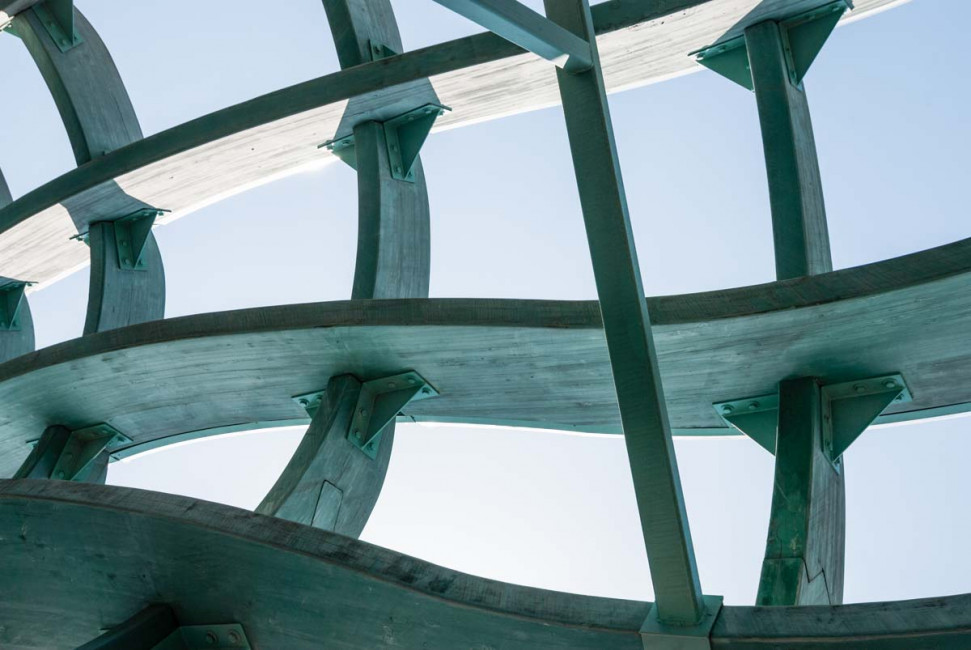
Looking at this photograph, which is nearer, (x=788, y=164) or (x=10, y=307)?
(x=788, y=164)

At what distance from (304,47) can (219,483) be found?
19.0 ft

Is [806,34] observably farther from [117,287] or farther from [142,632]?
[117,287]

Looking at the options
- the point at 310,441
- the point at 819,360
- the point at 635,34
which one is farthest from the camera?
the point at 635,34

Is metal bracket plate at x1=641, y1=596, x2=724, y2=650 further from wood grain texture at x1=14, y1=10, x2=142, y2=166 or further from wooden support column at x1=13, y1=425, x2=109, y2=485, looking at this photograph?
wood grain texture at x1=14, y1=10, x2=142, y2=166

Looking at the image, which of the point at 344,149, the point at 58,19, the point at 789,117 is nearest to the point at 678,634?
the point at 789,117

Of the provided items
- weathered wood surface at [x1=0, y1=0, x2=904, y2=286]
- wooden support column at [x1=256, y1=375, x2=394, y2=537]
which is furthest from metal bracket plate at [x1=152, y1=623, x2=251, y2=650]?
weathered wood surface at [x1=0, y1=0, x2=904, y2=286]

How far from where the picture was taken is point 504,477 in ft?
34.1

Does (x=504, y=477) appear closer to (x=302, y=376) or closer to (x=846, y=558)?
(x=302, y=376)

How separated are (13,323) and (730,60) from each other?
1292 centimetres

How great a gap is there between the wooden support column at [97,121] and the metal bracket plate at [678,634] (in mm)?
10314

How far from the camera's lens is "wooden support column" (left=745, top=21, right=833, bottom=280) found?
296 inches

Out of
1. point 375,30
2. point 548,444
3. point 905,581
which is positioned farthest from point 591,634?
point 375,30

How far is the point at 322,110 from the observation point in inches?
423

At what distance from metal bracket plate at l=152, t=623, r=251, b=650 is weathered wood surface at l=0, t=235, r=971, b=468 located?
2711mm
